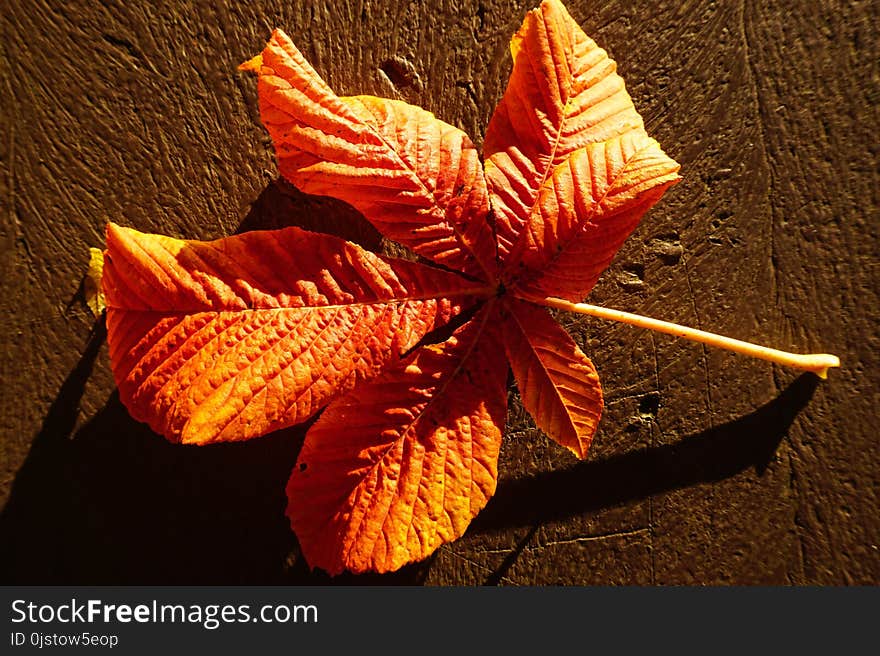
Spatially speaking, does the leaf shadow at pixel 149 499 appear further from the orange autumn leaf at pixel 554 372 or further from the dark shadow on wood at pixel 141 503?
the orange autumn leaf at pixel 554 372

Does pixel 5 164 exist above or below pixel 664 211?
above

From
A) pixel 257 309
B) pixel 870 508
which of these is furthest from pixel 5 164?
pixel 870 508

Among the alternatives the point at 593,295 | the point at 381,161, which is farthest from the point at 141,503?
the point at 593,295

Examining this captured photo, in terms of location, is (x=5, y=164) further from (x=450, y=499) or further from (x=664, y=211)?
(x=664, y=211)

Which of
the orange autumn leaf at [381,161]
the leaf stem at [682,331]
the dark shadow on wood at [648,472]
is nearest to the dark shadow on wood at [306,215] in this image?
the orange autumn leaf at [381,161]

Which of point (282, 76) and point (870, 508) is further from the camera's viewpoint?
point (870, 508)

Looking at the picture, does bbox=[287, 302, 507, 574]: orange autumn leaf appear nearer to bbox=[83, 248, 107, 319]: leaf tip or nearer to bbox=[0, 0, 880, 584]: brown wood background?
bbox=[0, 0, 880, 584]: brown wood background
